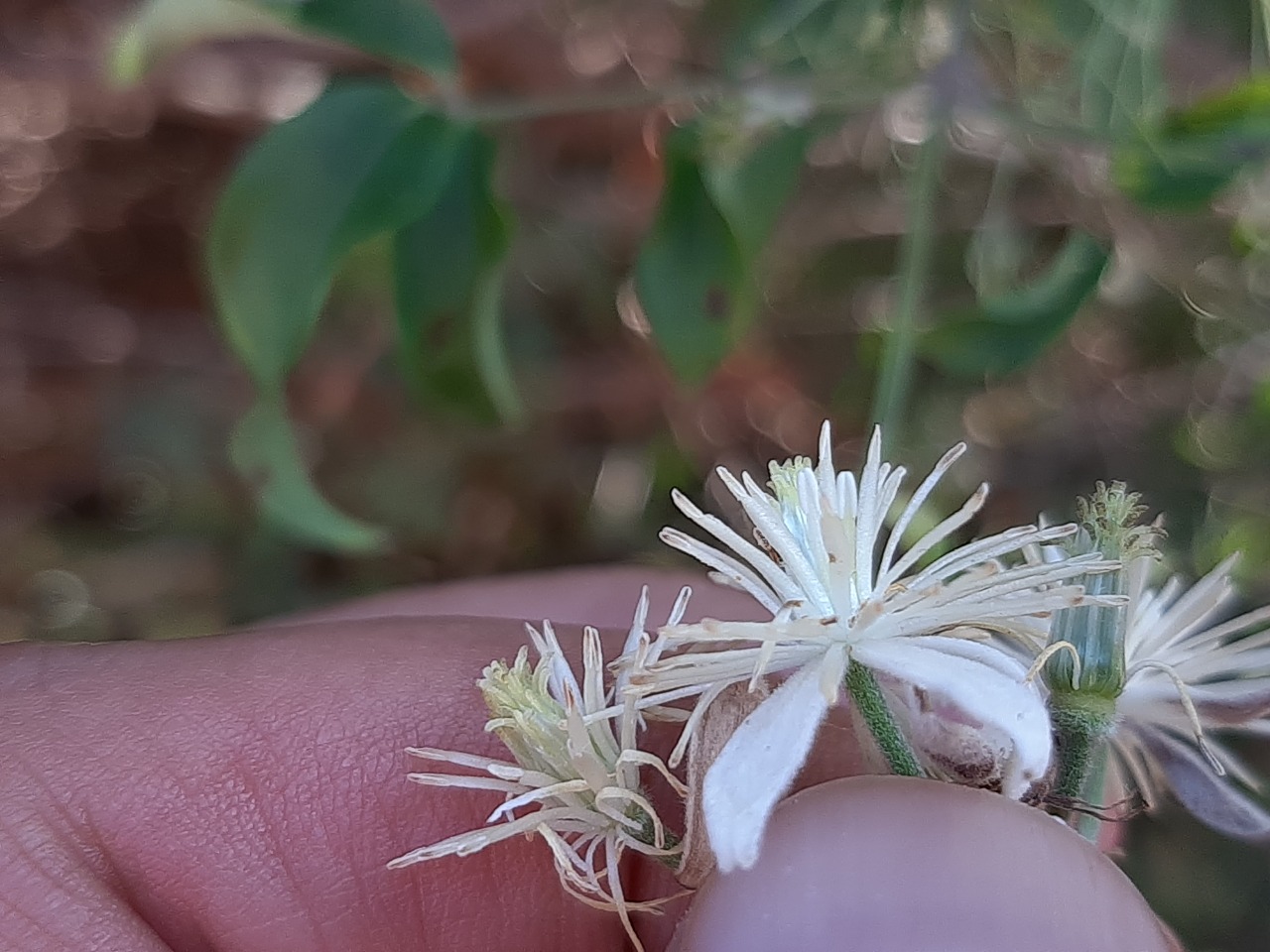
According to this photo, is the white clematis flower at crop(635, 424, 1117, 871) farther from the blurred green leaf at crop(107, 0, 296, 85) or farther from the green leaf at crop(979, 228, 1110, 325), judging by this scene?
the blurred green leaf at crop(107, 0, 296, 85)

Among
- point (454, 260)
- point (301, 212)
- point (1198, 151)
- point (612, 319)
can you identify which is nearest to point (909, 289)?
point (1198, 151)

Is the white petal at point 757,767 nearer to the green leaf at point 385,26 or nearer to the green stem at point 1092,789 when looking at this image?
the green stem at point 1092,789

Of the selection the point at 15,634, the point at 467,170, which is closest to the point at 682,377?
the point at 467,170

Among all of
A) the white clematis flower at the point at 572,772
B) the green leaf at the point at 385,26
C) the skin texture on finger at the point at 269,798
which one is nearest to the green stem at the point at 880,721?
the white clematis flower at the point at 572,772

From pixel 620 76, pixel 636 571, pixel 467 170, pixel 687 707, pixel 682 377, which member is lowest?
pixel 687 707

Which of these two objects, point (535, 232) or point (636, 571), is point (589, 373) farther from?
point (636, 571)

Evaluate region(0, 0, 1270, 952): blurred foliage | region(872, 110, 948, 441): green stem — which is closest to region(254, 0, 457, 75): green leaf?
region(0, 0, 1270, 952): blurred foliage

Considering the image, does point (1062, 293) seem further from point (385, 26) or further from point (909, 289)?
point (385, 26)
